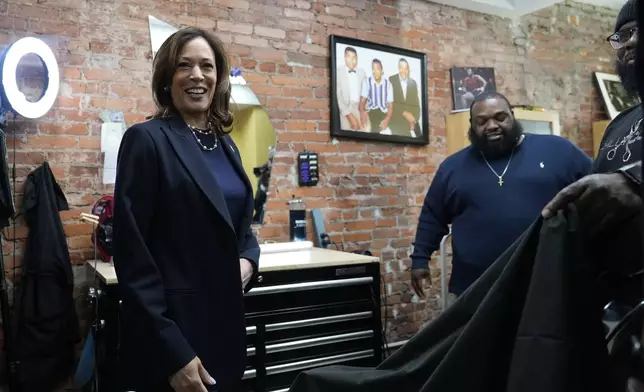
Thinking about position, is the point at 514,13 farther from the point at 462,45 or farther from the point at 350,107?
the point at 350,107

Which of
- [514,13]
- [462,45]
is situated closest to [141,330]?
[462,45]

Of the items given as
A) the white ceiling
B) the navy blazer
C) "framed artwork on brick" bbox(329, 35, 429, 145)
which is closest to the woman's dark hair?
the navy blazer

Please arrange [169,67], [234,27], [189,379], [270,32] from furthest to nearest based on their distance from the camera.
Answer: [270,32] → [234,27] → [169,67] → [189,379]

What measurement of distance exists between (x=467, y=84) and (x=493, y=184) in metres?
1.88

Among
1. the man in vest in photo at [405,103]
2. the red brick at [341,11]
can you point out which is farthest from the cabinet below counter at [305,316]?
the red brick at [341,11]

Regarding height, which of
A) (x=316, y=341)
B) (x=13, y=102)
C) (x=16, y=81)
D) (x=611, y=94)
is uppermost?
(x=611, y=94)

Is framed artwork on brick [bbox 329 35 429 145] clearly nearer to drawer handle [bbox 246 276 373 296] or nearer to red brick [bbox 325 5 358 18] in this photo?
red brick [bbox 325 5 358 18]

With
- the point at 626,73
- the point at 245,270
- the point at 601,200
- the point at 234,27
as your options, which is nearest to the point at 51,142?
the point at 234,27

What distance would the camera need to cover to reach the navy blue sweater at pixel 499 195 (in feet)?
8.25

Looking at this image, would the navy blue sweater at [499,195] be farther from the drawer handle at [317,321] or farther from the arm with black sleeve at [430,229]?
the drawer handle at [317,321]

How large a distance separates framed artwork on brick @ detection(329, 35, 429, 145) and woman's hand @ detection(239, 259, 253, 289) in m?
2.16

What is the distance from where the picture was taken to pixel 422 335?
963mm

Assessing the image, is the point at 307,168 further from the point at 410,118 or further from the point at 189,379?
the point at 189,379

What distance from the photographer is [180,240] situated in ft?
4.30
